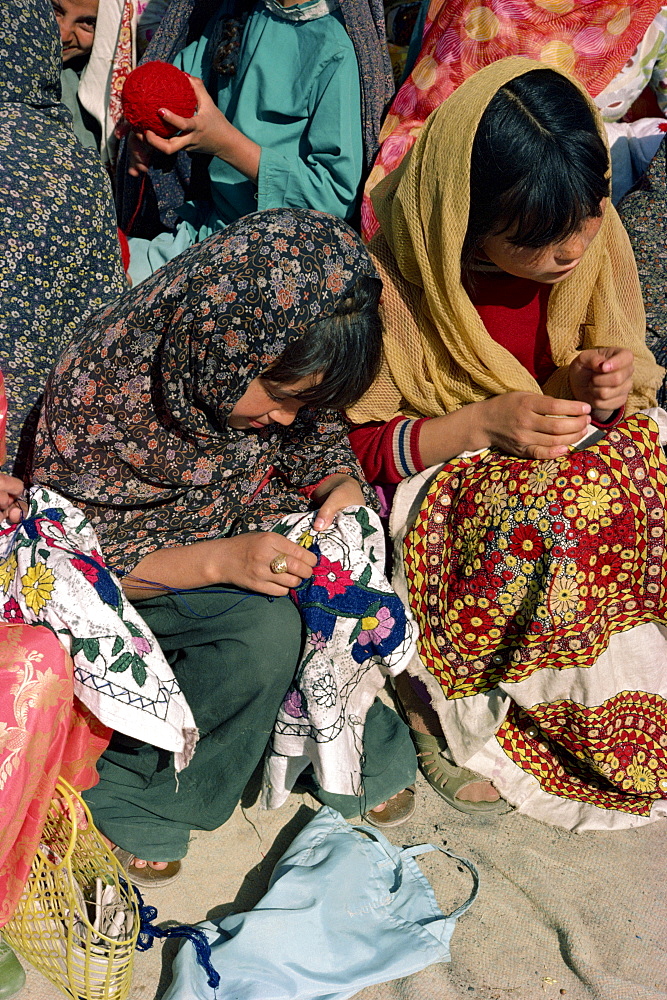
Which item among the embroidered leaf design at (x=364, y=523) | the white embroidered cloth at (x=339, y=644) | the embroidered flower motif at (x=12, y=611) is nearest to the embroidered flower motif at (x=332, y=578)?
the white embroidered cloth at (x=339, y=644)

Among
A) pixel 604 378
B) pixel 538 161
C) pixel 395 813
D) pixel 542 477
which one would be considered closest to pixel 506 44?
pixel 538 161

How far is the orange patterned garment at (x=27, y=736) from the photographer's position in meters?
1.42

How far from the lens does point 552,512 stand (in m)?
1.75

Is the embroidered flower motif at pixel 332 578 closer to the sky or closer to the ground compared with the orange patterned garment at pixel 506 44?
closer to the ground

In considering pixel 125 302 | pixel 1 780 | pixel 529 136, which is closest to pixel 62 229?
pixel 125 302

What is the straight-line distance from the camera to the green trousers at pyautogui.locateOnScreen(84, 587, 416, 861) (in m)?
1.76

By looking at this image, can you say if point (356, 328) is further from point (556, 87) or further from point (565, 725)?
point (565, 725)

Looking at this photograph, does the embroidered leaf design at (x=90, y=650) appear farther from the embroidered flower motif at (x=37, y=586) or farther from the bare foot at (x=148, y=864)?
the bare foot at (x=148, y=864)

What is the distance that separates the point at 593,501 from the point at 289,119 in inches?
63.3

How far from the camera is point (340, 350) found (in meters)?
1.71

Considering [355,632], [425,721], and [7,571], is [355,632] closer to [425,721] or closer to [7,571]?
[425,721]

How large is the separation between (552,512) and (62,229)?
1.42 metres

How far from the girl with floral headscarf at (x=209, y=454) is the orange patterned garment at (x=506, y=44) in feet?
2.62

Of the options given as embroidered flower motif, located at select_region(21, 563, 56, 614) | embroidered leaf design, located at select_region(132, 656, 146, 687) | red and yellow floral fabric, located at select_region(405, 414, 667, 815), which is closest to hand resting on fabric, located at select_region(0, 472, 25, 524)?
embroidered flower motif, located at select_region(21, 563, 56, 614)
